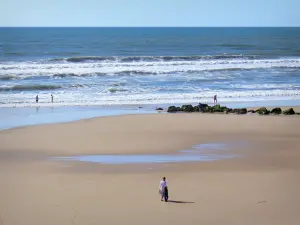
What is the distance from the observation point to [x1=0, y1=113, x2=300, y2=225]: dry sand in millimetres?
12805

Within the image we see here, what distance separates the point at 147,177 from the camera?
52.4 feet

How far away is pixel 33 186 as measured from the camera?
1509 cm

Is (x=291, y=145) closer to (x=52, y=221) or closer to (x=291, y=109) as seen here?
(x=291, y=109)

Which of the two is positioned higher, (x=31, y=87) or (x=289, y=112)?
(x=31, y=87)

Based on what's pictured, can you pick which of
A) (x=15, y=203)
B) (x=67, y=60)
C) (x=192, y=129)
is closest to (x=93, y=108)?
(x=192, y=129)

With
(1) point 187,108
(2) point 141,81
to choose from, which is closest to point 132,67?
(2) point 141,81

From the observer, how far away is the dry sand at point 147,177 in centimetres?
1280

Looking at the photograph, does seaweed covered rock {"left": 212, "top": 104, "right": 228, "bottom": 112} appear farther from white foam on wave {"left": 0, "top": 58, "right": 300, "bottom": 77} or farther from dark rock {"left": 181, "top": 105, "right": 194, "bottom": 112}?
white foam on wave {"left": 0, "top": 58, "right": 300, "bottom": 77}

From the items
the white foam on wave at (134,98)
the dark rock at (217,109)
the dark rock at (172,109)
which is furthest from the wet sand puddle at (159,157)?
the white foam on wave at (134,98)

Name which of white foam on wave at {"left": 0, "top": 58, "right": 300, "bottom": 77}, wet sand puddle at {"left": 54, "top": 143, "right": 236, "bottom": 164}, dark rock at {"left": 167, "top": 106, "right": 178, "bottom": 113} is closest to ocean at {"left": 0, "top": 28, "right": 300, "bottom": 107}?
white foam on wave at {"left": 0, "top": 58, "right": 300, "bottom": 77}

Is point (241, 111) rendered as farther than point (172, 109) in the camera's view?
No

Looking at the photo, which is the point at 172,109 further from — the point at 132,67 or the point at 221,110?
the point at 132,67

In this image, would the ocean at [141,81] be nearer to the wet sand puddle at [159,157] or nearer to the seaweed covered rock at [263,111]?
the seaweed covered rock at [263,111]

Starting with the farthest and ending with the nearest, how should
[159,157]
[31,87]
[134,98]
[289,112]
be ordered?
[31,87] → [134,98] → [289,112] → [159,157]
